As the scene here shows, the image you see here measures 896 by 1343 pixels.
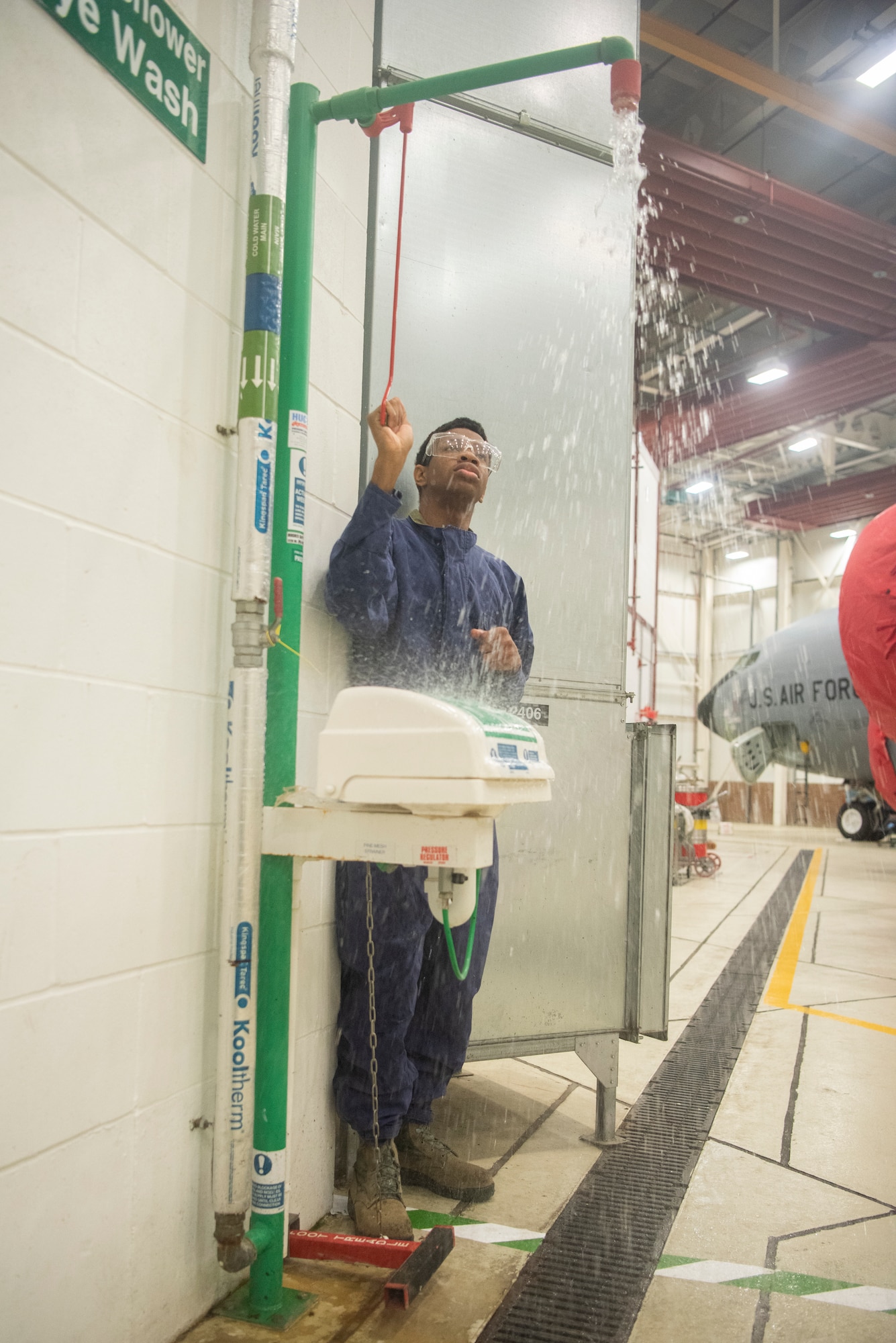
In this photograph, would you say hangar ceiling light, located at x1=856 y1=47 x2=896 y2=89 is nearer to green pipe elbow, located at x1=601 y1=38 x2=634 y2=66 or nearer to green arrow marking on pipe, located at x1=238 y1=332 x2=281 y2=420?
green pipe elbow, located at x1=601 y1=38 x2=634 y2=66

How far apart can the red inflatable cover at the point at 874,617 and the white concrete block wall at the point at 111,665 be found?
92.0 inches

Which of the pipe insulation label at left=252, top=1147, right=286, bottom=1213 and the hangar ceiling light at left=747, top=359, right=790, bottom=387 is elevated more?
the hangar ceiling light at left=747, top=359, right=790, bottom=387

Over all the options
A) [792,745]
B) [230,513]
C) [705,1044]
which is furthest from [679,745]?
[230,513]

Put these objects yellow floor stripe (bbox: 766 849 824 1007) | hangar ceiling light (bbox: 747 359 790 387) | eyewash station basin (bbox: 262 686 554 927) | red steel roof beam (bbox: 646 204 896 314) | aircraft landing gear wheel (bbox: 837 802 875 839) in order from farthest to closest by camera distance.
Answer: aircraft landing gear wheel (bbox: 837 802 875 839) < hangar ceiling light (bbox: 747 359 790 387) < red steel roof beam (bbox: 646 204 896 314) < yellow floor stripe (bbox: 766 849 824 1007) < eyewash station basin (bbox: 262 686 554 927)

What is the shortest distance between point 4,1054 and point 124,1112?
0.85 ft

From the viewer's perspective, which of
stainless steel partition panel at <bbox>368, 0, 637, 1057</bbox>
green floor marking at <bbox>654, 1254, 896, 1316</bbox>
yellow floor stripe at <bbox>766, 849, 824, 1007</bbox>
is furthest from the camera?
yellow floor stripe at <bbox>766, 849, 824, 1007</bbox>

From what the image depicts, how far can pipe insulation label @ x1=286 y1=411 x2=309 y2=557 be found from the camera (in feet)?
4.67

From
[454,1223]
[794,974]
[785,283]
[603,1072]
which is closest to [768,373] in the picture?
[785,283]

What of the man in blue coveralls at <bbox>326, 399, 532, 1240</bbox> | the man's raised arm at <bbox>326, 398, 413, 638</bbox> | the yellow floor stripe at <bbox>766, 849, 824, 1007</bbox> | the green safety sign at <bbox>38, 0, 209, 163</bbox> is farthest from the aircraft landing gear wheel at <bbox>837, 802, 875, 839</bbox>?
the green safety sign at <bbox>38, 0, 209, 163</bbox>

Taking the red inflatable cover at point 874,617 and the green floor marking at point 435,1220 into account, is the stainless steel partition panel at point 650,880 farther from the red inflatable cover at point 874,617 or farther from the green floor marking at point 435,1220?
the red inflatable cover at point 874,617

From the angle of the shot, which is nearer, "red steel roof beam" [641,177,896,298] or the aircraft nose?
"red steel roof beam" [641,177,896,298]

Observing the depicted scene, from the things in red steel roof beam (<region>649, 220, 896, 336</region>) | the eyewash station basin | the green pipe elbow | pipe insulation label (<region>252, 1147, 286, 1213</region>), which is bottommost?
pipe insulation label (<region>252, 1147, 286, 1213</region>)

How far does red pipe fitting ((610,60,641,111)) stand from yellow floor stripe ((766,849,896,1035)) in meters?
3.18

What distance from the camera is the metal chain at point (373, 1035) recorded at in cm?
165
